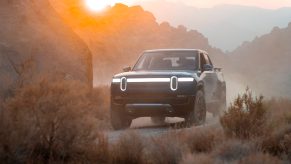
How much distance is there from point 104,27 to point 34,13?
303 ft

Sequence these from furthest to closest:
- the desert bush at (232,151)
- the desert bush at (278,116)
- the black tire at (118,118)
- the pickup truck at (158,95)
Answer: the black tire at (118,118) → the pickup truck at (158,95) → the desert bush at (278,116) → the desert bush at (232,151)

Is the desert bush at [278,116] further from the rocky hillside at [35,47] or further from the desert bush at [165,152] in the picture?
the rocky hillside at [35,47]

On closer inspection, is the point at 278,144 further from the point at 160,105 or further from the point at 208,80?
the point at 208,80

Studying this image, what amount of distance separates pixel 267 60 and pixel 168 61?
390 feet

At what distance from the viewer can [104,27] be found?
113250mm

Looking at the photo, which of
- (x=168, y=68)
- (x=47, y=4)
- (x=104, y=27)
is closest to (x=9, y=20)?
(x=47, y=4)

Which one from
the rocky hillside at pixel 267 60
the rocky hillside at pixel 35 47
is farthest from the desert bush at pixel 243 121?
the rocky hillside at pixel 267 60

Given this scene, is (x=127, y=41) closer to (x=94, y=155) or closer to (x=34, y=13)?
(x=34, y=13)

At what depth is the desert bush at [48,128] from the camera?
7.67 m

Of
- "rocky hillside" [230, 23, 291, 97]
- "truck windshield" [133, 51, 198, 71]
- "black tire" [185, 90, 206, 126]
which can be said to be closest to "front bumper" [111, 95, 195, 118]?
"black tire" [185, 90, 206, 126]

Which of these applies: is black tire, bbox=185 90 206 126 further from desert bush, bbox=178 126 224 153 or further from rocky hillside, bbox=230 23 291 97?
rocky hillside, bbox=230 23 291 97

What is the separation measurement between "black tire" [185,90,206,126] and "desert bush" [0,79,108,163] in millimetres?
5854

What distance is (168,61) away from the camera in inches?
617

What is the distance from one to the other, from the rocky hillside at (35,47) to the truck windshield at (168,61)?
8.00 ft
